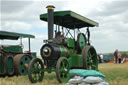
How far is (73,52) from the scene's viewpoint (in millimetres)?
8422

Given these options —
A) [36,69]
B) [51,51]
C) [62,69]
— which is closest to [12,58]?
[36,69]

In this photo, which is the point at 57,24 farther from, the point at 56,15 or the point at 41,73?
the point at 41,73

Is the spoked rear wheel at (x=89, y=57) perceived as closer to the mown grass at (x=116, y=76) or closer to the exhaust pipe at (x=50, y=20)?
the mown grass at (x=116, y=76)

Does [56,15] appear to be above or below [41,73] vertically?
above

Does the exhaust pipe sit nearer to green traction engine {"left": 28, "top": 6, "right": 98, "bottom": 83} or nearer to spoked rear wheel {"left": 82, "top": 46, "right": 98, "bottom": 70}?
green traction engine {"left": 28, "top": 6, "right": 98, "bottom": 83}

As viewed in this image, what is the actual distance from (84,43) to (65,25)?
1.07 metres

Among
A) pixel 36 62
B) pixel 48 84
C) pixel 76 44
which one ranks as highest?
pixel 76 44

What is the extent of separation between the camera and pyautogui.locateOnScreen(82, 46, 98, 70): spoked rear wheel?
8291 millimetres

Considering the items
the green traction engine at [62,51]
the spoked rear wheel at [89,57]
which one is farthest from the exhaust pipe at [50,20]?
the spoked rear wheel at [89,57]

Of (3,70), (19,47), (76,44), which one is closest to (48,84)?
(76,44)

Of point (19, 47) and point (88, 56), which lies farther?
point (19, 47)

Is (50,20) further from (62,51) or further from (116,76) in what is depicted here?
(116,76)

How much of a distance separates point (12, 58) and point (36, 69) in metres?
2.63

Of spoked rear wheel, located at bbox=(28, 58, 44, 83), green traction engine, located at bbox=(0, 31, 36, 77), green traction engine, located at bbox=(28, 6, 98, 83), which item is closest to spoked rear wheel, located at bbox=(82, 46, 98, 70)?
green traction engine, located at bbox=(28, 6, 98, 83)
